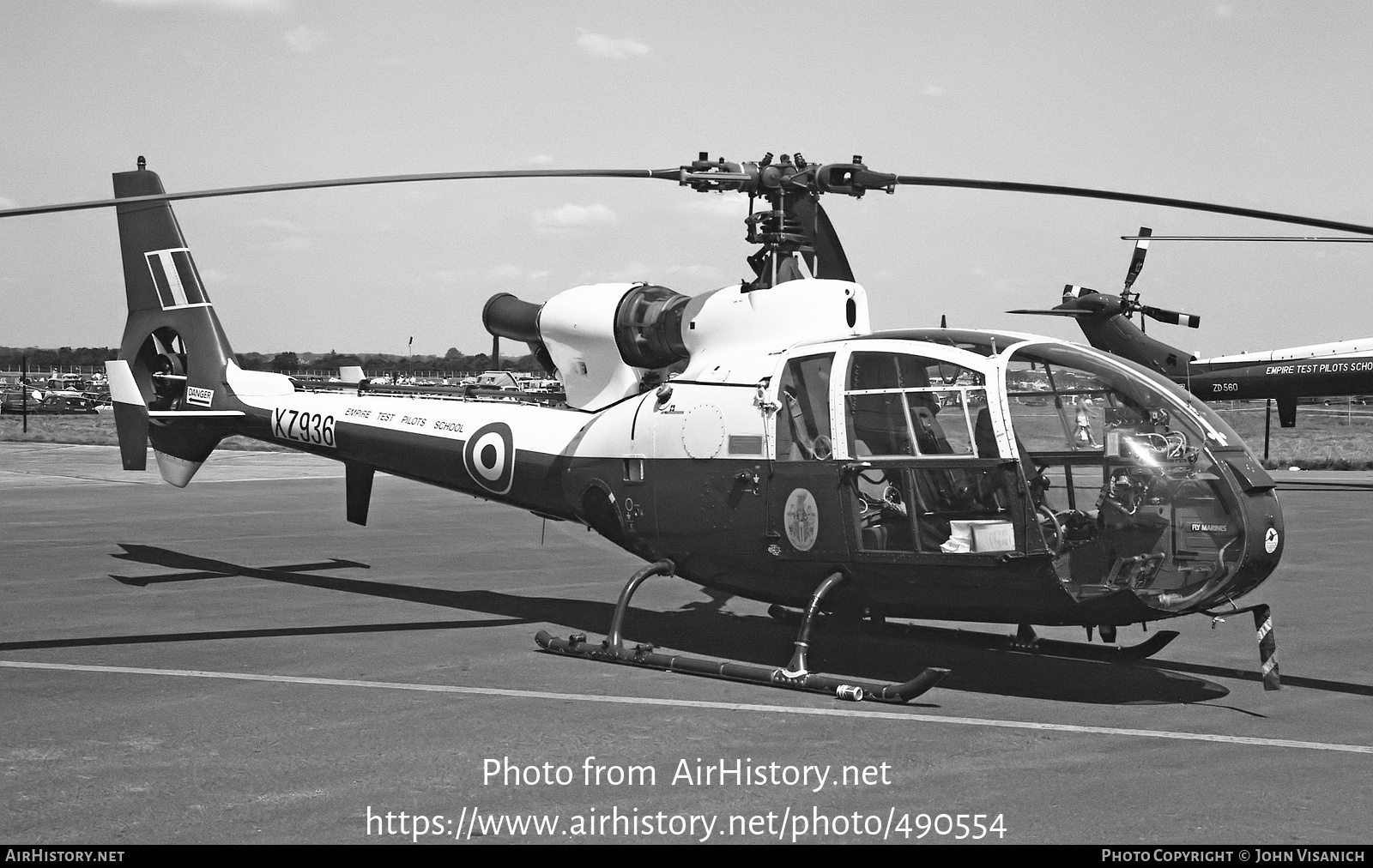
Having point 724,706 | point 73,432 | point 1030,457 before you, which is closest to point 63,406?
point 73,432

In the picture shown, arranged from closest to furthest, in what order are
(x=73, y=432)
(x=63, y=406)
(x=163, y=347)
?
(x=163, y=347) < (x=73, y=432) < (x=63, y=406)

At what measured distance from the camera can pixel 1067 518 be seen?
8078 millimetres

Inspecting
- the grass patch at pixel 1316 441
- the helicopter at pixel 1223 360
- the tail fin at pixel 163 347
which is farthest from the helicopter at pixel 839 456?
the grass patch at pixel 1316 441

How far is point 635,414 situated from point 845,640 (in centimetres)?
247

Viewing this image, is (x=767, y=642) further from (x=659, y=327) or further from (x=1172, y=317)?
(x=1172, y=317)

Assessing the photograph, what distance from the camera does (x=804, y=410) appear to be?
9141mm

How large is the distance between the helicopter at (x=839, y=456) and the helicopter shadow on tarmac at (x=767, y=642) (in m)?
0.25

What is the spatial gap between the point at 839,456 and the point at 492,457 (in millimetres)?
3742

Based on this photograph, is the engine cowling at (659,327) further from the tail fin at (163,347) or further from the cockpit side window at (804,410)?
the tail fin at (163,347)

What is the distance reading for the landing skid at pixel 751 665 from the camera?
316 inches

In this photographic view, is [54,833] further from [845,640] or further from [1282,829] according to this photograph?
[845,640]

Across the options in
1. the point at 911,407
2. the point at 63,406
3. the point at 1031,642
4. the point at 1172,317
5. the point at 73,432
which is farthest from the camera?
the point at 63,406

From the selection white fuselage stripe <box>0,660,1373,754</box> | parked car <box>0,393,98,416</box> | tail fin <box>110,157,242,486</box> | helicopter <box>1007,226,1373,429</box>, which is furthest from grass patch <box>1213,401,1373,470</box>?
parked car <box>0,393,98,416</box>
